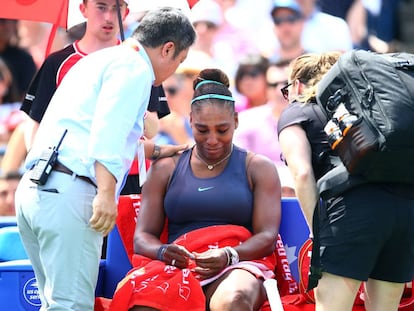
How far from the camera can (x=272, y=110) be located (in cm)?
871

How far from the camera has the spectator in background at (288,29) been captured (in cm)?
1003

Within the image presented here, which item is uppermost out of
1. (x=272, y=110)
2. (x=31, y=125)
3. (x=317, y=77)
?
(x=317, y=77)

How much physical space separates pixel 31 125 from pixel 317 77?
1.68 meters

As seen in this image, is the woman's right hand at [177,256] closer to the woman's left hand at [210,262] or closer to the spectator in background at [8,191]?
the woman's left hand at [210,262]

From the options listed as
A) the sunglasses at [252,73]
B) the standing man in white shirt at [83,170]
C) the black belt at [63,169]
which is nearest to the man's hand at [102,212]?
the standing man in white shirt at [83,170]

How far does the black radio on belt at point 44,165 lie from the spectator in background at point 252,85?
516 cm

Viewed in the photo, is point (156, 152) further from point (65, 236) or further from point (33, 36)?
point (33, 36)

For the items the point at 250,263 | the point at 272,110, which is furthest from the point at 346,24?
the point at 250,263

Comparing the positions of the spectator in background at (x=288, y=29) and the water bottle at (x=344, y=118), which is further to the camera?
the spectator in background at (x=288, y=29)

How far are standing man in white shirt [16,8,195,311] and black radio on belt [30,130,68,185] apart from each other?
0.04 ft

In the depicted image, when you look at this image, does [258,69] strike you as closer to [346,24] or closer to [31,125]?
[346,24]

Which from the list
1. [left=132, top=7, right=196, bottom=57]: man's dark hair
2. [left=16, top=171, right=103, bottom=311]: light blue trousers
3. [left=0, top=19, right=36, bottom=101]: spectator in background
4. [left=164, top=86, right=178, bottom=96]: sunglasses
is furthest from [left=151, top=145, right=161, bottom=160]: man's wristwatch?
[left=0, top=19, right=36, bottom=101]: spectator in background

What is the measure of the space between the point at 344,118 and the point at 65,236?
1.26 m

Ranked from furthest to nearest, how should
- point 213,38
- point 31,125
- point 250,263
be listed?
point 213,38 → point 31,125 → point 250,263
